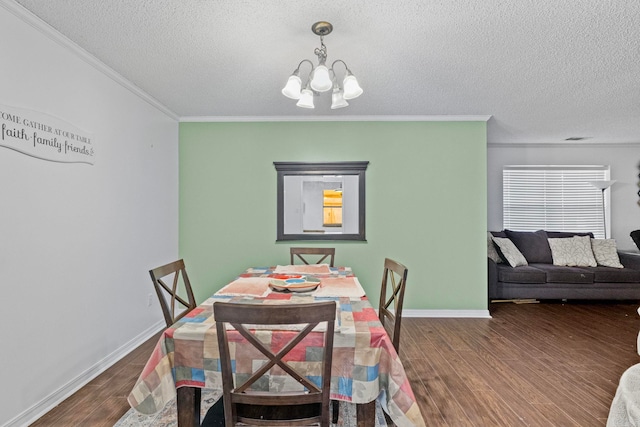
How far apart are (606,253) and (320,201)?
13.8 ft

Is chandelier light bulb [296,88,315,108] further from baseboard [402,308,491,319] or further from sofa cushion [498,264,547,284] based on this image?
sofa cushion [498,264,547,284]

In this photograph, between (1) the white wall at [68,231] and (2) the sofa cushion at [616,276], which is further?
(2) the sofa cushion at [616,276]

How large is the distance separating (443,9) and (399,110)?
1896mm

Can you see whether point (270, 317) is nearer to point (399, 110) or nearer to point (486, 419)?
point (486, 419)

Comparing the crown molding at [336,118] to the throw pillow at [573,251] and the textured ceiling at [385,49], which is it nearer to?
the textured ceiling at [385,49]

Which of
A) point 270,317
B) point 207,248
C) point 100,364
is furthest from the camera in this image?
point 207,248

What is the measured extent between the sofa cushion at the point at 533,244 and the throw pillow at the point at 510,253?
18 centimetres

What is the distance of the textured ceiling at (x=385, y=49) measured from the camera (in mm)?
1933

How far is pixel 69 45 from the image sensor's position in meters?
2.30

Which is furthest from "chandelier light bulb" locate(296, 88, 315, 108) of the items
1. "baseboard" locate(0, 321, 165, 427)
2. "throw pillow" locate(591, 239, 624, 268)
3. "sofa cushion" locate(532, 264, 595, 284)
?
"throw pillow" locate(591, 239, 624, 268)

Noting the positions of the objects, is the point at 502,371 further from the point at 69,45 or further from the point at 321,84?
the point at 69,45

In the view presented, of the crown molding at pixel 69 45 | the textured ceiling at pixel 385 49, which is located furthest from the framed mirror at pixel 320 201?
the crown molding at pixel 69 45

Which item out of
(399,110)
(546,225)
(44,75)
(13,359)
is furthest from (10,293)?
Result: (546,225)

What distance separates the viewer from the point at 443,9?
6.28 ft
